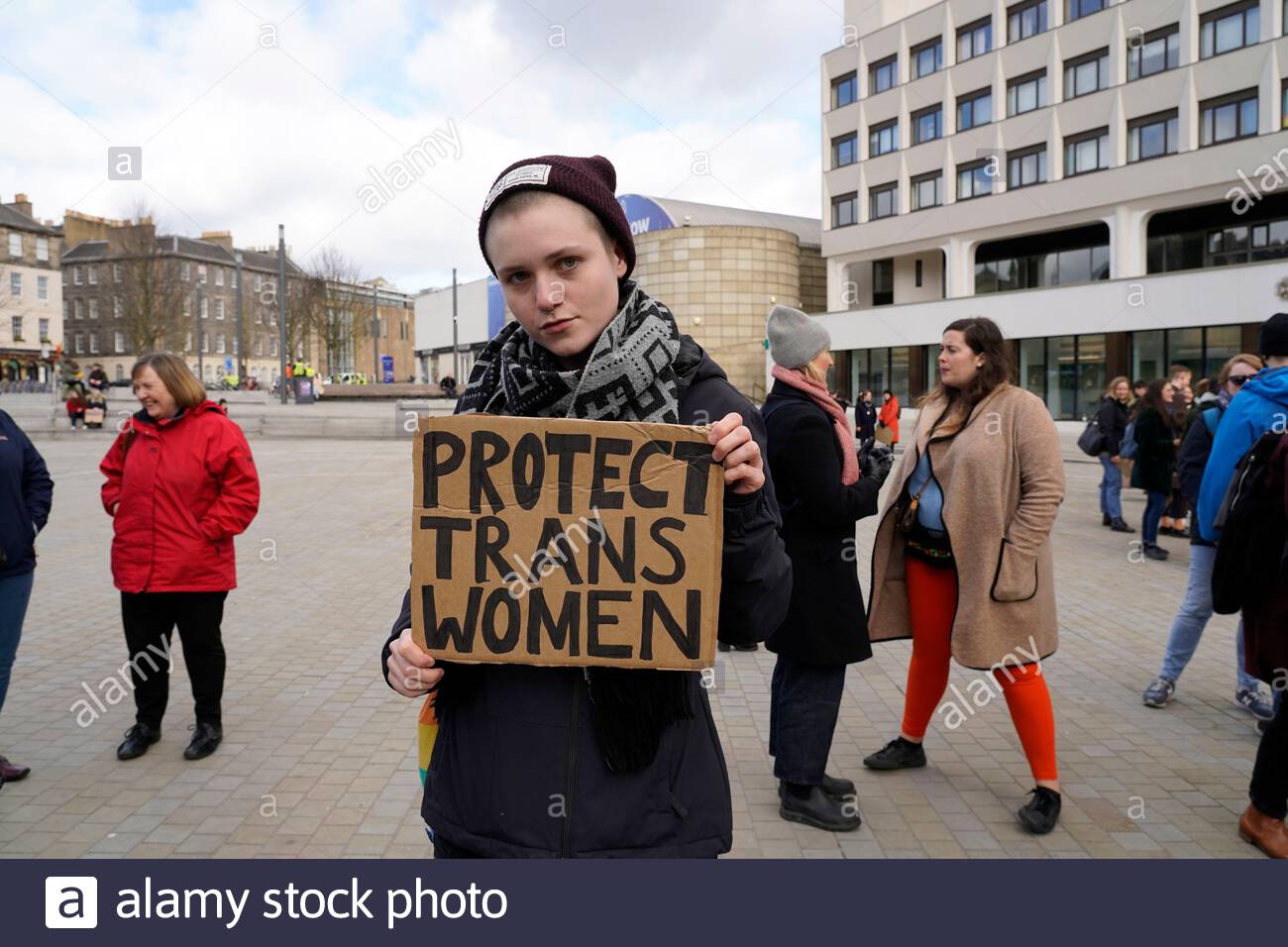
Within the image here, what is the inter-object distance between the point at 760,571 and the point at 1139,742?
414 centimetres

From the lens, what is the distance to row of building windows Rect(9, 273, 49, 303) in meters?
64.2

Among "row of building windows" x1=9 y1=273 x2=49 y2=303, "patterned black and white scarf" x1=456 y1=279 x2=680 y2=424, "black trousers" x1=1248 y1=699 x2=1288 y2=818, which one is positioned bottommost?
"black trousers" x1=1248 y1=699 x2=1288 y2=818

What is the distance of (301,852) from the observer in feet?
12.3

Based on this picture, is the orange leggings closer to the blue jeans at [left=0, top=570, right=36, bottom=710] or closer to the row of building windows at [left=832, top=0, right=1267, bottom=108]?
the blue jeans at [left=0, top=570, right=36, bottom=710]

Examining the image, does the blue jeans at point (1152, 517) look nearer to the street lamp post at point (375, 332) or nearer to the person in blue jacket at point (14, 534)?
the person in blue jacket at point (14, 534)

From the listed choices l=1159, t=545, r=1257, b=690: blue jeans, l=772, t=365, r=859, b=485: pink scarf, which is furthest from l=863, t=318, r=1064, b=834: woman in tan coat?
l=1159, t=545, r=1257, b=690: blue jeans

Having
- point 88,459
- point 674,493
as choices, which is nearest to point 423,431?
point 674,493

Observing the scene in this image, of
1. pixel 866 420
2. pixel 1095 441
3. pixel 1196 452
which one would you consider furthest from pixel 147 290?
pixel 1196 452

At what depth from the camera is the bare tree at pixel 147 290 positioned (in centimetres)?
5150

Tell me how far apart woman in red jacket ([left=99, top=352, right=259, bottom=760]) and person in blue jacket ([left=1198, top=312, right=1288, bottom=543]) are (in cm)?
484

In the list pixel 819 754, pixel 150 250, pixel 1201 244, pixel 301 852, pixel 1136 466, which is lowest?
pixel 301 852

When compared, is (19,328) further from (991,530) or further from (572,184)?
(572,184)

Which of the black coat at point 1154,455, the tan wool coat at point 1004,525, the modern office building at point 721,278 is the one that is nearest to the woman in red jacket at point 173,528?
the tan wool coat at point 1004,525

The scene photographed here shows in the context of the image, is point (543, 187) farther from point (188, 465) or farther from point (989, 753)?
point (989, 753)
